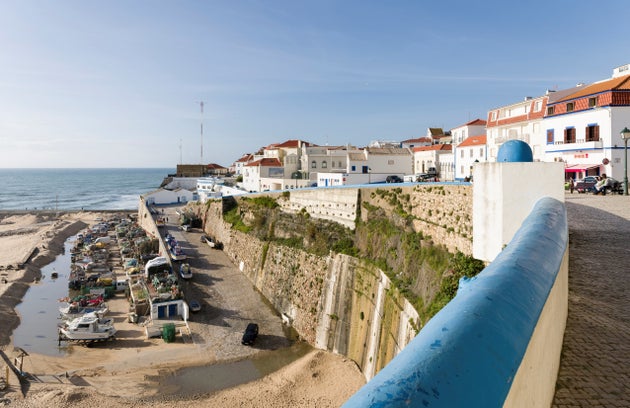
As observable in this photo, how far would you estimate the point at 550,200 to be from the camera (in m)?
7.43

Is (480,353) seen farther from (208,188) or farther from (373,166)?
(208,188)

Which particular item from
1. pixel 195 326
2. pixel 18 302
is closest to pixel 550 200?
pixel 195 326

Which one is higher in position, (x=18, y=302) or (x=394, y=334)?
(x=394, y=334)

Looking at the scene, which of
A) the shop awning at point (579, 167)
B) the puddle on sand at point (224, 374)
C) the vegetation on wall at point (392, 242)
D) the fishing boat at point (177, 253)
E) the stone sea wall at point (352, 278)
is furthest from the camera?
the fishing boat at point (177, 253)

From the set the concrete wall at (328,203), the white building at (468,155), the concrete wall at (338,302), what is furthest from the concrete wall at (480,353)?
the white building at (468,155)

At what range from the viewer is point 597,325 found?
533 cm

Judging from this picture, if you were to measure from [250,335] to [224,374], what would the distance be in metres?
3.05

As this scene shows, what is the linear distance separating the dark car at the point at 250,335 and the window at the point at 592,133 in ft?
75.5

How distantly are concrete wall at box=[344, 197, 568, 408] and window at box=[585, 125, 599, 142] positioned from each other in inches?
1125

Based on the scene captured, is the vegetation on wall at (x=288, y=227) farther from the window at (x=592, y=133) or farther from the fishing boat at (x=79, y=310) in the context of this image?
the window at (x=592, y=133)

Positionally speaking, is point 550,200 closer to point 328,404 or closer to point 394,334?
point 394,334

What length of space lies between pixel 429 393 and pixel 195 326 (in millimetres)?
26229

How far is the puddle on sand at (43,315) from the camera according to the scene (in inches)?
981

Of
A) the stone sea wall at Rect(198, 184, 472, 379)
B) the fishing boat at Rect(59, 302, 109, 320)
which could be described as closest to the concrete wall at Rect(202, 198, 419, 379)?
the stone sea wall at Rect(198, 184, 472, 379)
